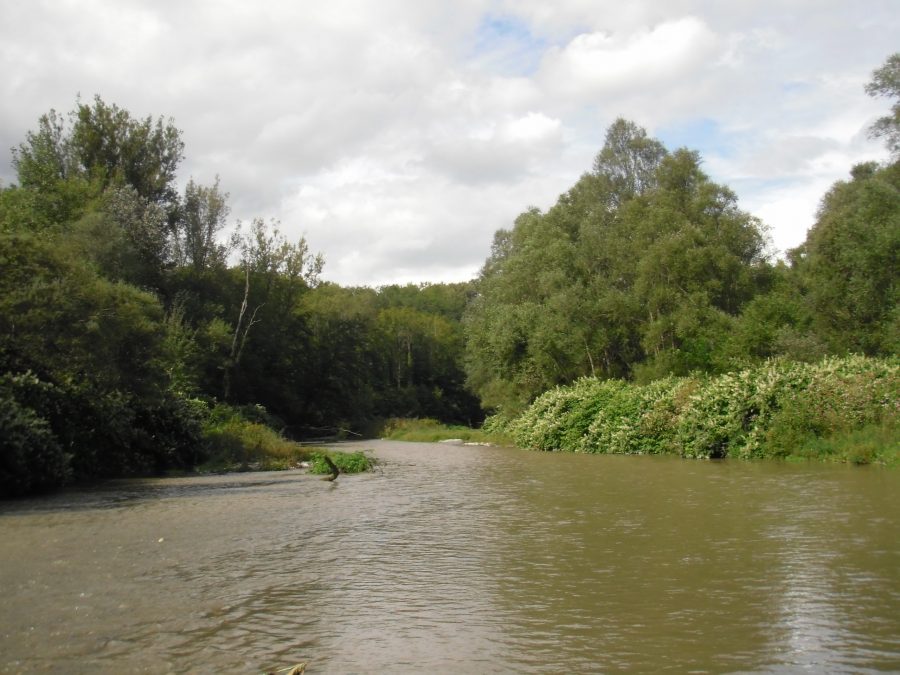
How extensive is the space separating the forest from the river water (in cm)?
599

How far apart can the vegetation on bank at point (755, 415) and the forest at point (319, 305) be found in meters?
0.34

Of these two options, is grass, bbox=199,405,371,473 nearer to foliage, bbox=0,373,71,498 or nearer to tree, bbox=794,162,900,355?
foliage, bbox=0,373,71,498

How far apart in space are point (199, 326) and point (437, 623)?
4321 cm

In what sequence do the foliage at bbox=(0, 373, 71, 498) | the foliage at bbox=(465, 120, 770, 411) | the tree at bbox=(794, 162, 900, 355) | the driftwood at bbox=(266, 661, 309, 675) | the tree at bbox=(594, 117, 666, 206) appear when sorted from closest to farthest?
the driftwood at bbox=(266, 661, 309, 675) < the foliage at bbox=(0, 373, 71, 498) < the tree at bbox=(794, 162, 900, 355) < the foliage at bbox=(465, 120, 770, 411) < the tree at bbox=(594, 117, 666, 206)

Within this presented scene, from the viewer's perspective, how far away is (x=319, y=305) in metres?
68.1

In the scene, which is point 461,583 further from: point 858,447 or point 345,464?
point 858,447

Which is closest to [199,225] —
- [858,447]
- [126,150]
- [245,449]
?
[126,150]

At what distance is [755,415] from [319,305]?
1838 inches

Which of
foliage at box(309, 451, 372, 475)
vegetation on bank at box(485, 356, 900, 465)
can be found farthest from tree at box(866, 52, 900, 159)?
foliage at box(309, 451, 372, 475)

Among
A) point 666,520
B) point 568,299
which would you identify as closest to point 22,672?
point 666,520

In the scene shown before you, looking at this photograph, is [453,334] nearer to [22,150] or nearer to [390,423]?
[390,423]

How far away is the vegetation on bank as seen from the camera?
23.8 meters

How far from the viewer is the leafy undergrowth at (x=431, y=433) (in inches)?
1864

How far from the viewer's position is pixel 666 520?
13.8m
